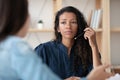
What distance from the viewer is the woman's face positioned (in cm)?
209

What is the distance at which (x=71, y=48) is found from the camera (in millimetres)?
2121

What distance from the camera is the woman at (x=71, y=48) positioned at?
2020 millimetres

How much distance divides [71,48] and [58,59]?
0.53ft

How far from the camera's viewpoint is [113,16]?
3.01 m

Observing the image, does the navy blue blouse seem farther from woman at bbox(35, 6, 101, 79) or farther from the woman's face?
the woman's face

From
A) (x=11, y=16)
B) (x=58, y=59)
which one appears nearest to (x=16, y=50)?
(x=11, y=16)

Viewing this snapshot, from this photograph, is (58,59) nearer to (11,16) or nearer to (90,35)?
(90,35)

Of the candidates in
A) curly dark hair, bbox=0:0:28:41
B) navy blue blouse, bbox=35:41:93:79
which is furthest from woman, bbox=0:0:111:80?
navy blue blouse, bbox=35:41:93:79

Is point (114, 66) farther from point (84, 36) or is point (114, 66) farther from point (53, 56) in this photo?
point (53, 56)

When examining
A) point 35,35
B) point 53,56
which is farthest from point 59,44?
point 35,35

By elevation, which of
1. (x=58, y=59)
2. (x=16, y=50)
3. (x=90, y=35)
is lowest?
(x=58, y=59)

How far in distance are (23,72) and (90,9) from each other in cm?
240

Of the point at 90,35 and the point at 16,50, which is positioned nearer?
the point at 16,50

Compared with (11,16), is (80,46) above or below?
below
